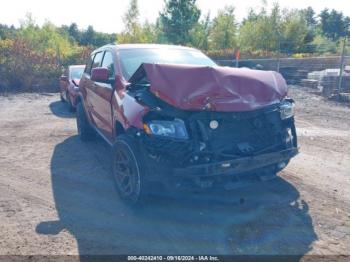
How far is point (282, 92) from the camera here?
14.1 feet

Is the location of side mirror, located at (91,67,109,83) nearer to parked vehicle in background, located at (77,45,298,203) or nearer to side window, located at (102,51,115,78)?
side window, located at (102,51,115,78)

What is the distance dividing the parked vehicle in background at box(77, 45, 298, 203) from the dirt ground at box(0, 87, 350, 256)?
15.4 inches

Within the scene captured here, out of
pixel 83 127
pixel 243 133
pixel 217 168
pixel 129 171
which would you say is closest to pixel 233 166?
pixel 217 168

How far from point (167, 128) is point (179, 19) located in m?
28.6

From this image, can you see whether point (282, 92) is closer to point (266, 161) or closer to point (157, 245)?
point (266, 161)

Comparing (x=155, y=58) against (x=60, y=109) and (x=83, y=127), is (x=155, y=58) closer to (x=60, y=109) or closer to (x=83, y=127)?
(x=83, y=127)

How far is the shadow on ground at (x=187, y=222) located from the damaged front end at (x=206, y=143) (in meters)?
0.44

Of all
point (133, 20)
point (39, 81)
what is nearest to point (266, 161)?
point (39, 81)

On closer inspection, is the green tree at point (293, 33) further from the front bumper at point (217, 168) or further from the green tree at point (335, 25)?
the green tree at point (335, 25)

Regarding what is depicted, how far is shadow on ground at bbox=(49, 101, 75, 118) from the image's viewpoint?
1067 cm

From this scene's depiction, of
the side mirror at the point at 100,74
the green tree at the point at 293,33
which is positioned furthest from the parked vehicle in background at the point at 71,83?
the green tree at the point at 293,33

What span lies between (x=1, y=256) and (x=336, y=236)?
10.6 ft

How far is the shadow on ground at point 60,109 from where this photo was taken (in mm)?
10672

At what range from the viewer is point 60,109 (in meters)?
11.8
